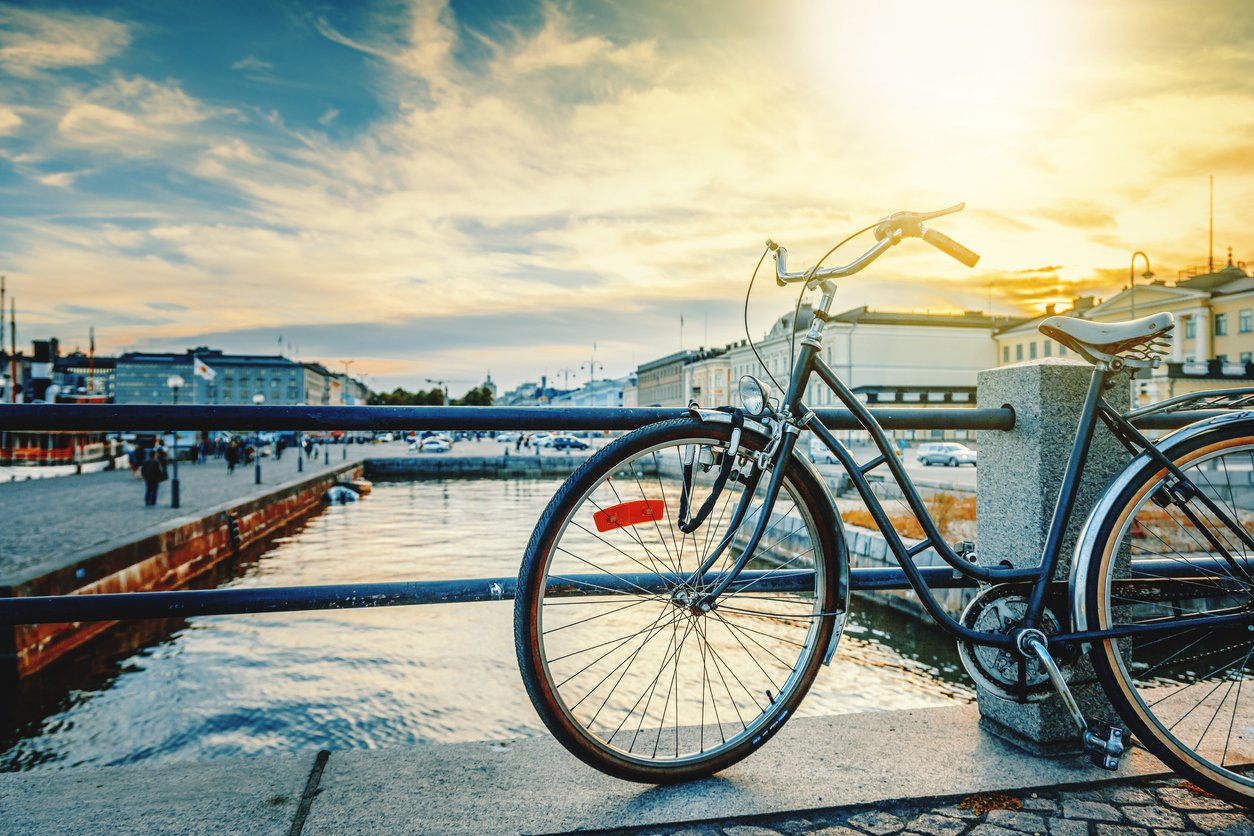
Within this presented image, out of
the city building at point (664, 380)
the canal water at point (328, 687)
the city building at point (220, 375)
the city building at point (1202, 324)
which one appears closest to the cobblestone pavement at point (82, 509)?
the canal water at point (328, 687)

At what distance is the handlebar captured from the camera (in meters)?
1.84

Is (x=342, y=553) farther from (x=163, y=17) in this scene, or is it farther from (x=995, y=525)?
(x=995, y=525)

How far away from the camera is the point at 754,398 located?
184 cm

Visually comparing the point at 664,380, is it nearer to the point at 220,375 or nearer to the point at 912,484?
the point at 220,375

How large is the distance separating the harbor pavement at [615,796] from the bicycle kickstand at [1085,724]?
10 centimetres

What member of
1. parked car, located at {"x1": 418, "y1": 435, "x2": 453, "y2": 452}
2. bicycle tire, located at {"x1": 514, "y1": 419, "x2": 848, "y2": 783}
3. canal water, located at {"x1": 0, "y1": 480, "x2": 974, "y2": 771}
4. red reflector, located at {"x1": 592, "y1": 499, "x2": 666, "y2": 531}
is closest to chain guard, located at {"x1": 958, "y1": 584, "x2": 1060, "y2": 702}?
bicycle tire, located at {"x1": 514, "y1": 419, "x2": 848, "y2": 783}

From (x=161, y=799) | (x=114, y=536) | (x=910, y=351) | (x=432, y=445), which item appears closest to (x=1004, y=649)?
(x=161, y=799)

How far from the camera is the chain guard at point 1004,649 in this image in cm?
195

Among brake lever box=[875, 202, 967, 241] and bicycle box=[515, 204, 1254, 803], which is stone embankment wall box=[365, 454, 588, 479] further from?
brake lever box=[875, 202, 967, 241]

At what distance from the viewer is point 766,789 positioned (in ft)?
5.95

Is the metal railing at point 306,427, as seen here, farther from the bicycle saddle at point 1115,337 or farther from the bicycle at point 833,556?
the bicycle saddle at point 1115,337

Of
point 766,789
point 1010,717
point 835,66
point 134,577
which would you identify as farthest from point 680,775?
point 134,577

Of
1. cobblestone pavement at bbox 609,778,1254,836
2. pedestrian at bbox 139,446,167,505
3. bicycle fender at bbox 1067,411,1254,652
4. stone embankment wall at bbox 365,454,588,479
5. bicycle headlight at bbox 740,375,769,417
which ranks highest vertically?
bicycle headlight at bbox 740,375,769,417

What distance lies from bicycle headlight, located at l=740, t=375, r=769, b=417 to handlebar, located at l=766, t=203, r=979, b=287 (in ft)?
0.90
